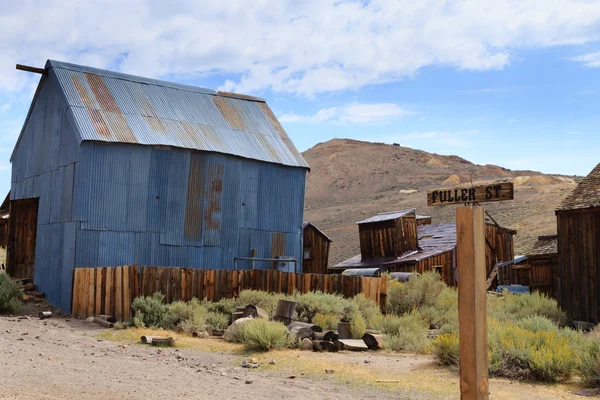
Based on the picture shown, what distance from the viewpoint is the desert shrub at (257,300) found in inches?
698

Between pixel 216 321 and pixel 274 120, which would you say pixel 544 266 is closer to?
pixel 274 120

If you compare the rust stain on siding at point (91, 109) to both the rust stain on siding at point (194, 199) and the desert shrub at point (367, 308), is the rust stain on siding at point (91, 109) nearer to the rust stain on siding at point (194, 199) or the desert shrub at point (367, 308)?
the rust stain on siding at point (194, 199)

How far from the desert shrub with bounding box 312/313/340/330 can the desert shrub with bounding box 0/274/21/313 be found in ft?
28.8

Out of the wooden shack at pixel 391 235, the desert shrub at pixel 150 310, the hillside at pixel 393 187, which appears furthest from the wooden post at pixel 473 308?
the hillside at pixel 393 187

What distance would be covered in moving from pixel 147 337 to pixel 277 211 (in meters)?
11.6

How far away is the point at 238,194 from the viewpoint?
2402 centimetres

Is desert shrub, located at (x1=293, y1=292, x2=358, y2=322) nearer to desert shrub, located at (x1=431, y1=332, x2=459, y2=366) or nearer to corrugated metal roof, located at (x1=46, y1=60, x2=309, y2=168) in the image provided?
desert shrub, located at (x1=431, y1=332, x2=459, y2=366)

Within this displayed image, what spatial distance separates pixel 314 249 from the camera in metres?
37.4

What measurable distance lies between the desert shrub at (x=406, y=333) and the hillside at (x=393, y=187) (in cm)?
3659

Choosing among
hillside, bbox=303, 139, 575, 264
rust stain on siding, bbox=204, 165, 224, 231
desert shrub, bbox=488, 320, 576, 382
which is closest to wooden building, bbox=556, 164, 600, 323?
desert shrub, bbox=488, 320, 576, 382

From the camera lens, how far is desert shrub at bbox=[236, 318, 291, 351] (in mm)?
13125

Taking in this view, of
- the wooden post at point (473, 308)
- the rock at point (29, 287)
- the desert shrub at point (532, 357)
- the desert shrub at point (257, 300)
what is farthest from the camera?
the rock at point (29, 287)

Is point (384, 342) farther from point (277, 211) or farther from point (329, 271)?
point (329, 271)

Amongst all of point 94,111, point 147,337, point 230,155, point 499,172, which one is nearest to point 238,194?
point 230,155
